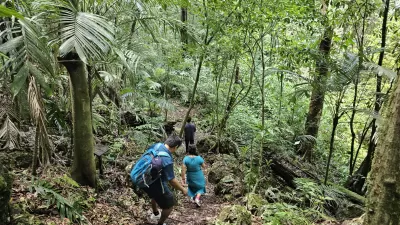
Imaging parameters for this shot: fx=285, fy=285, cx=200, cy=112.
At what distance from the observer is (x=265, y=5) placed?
6656 millimetres

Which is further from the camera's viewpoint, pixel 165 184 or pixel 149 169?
pixel 165 184

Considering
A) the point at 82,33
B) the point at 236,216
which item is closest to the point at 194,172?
the point at 236,216

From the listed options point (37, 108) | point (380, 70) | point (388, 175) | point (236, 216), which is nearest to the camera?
point (388, 175)

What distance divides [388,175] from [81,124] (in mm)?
3901

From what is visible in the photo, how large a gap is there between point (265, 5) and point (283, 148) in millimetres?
4473

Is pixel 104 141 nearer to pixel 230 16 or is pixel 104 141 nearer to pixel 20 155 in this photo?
pixel 20 155

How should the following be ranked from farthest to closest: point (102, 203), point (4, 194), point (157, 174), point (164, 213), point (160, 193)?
point (102, 203) < point (164, 213) < point (160, 193) < point (157, 174) < point (4, 194)

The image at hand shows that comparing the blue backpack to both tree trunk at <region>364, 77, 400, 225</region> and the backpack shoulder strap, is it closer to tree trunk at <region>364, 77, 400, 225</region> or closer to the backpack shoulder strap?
the backpack shoulder strap

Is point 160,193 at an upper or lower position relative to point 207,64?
lower

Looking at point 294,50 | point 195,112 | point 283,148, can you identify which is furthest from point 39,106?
point 195,112

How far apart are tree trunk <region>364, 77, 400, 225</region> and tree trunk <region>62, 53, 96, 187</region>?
3746 millimetres

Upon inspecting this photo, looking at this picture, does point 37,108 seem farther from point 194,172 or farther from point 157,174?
point 194,172

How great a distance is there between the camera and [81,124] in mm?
4324

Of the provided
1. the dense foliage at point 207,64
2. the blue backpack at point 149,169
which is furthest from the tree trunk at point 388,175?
the blue backpack at point 149,169
